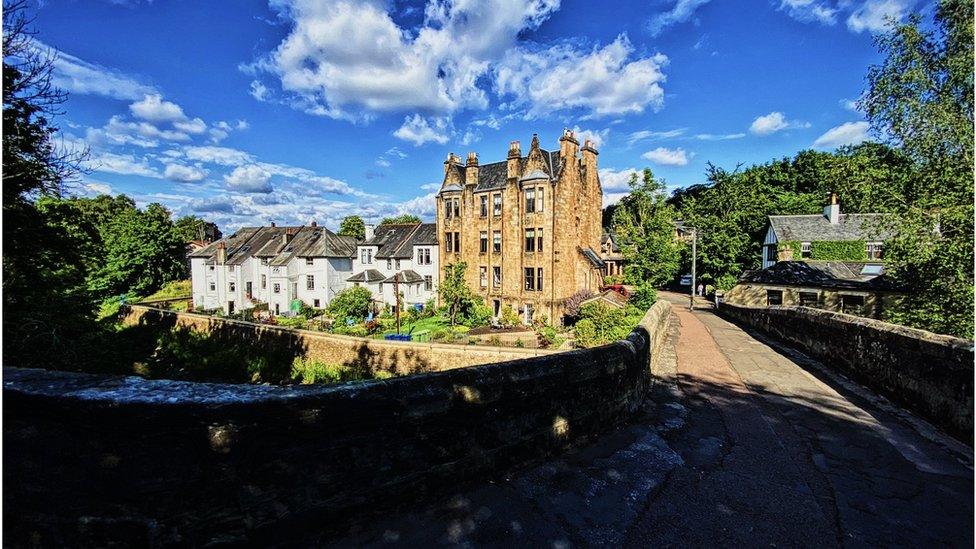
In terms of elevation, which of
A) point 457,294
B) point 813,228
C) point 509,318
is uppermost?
point 813,228

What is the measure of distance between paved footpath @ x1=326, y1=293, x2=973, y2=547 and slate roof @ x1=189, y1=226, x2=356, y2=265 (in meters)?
39.2

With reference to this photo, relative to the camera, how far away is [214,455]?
2484 mm

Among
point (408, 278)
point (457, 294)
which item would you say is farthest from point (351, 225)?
point (457, 294)

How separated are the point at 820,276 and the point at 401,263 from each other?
3284cm

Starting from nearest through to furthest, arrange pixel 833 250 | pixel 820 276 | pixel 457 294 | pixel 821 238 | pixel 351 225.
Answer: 1. pixel 820 276
2. pixel 457 294
3. pixel 833 250
4. pixel 821 238
5. pixel 351 225

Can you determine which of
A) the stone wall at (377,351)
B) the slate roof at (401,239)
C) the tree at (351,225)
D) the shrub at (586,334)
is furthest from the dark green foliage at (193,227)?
the shrub at (586,334)

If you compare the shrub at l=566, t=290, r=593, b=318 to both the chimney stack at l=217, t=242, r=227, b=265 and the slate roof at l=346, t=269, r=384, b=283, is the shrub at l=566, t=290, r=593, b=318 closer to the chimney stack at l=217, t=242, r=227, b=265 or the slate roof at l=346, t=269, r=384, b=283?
the slate roof at l=346, t=269, r=384, b=283

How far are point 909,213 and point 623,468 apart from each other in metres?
15.1

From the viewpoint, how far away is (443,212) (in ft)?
114

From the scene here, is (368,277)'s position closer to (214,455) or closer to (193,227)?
(214,455)

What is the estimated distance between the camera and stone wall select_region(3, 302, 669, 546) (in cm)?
238

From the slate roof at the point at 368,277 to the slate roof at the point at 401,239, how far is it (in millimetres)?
1689

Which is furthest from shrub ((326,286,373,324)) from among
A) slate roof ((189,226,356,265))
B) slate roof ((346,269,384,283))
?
slate roof ((189,226,356,265))

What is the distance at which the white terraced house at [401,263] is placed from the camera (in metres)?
36.4
